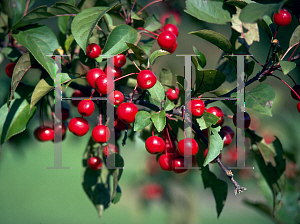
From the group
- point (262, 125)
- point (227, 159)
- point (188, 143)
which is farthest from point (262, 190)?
point (262, 125)

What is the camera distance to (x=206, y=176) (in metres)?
0.83

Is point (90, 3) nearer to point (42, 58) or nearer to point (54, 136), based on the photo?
point (42, 58)

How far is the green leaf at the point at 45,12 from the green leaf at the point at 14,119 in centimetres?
20

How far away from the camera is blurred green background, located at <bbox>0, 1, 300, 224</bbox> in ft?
5.02

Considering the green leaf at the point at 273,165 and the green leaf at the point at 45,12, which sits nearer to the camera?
the green leaf at the point at 45,12

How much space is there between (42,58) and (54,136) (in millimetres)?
A: 292

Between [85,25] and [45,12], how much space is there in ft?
0.57

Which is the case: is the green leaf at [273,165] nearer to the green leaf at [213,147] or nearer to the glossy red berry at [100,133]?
the green leaf at [213,147]

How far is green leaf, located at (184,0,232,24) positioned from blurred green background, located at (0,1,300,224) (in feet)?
1.68

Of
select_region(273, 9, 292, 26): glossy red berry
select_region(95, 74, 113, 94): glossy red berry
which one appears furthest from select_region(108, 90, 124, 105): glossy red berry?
select_region(273, 9, 292, 26): glossy red berry

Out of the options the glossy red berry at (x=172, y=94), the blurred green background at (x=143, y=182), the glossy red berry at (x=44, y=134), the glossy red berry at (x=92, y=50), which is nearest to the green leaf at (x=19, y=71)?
the glossy red berry at (x=92, y=50)

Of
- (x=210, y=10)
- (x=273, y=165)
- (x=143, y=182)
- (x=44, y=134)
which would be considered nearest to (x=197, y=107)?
(x=210, y=10)

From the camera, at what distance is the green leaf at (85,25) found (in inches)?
22.5

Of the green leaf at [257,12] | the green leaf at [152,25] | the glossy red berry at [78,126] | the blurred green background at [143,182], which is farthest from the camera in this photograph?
the blurred green background at [143,182]
